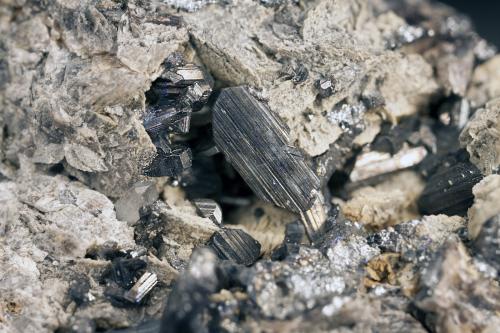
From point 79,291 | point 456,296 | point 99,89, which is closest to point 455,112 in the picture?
point 456,296

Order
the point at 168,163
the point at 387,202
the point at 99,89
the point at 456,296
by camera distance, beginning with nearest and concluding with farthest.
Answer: the point at 456,296 < the point at 99,89 < the point at 168,163 < the point at 387,202

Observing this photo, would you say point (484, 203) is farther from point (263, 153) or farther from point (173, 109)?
point (173, 109)

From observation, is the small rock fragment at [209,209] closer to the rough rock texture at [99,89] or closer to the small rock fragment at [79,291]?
the rough rock texture at [99,89]

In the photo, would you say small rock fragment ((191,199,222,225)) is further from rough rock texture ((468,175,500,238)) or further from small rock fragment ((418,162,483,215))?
rough rock texture ((468,175,500,238))

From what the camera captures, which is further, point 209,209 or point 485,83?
point 485,83

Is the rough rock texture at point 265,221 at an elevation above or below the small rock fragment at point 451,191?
below

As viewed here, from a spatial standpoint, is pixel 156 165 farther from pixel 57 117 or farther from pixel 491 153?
pixel 491 153

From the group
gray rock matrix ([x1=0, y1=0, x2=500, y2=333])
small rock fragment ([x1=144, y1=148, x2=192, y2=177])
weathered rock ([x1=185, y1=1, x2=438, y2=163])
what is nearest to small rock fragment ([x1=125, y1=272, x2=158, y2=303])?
gray rock matrix ([x1=0, y1=0, x2=500, y2=333])

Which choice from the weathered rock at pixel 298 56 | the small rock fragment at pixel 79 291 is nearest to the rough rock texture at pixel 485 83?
the weathered rock at pixel 298 56
